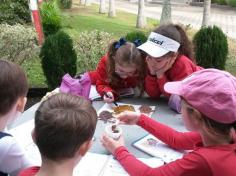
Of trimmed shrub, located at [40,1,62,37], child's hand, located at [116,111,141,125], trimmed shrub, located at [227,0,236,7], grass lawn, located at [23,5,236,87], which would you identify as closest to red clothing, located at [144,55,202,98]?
child's hand, located at [116,111,141,125]

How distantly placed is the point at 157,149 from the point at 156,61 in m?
0.83

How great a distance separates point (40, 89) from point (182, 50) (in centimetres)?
274

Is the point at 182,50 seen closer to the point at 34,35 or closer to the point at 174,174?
the point at 174,174

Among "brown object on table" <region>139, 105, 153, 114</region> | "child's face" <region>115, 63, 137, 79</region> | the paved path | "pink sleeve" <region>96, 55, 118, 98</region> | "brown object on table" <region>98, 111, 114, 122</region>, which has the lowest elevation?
the paved path

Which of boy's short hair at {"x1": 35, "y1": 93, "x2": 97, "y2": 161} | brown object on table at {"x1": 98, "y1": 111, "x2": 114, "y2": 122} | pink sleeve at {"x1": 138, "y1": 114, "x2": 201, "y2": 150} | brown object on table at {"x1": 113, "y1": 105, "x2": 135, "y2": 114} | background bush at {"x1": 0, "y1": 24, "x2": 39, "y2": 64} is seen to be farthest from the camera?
background bush at {"x1": 0, "y1": 24, "x2": 39, "y2": 64}

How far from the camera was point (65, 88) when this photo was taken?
110 inches

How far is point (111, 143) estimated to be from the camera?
197 cm

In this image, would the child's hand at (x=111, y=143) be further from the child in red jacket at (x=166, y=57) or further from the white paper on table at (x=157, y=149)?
the child in red jacket at (x=166, y=57)

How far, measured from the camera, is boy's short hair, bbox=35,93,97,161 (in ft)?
4.33

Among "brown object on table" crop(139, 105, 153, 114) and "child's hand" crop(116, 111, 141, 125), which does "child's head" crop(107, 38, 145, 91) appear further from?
"child's hand" crop(116, 111, 141, 125)

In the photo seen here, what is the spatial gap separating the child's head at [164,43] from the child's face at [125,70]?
0.51ft

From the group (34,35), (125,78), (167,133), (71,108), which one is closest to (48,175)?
(71,108)

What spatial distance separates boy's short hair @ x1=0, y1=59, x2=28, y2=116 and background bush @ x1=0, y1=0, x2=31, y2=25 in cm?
772

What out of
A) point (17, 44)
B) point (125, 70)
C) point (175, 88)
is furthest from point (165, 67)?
point (17, 44)
